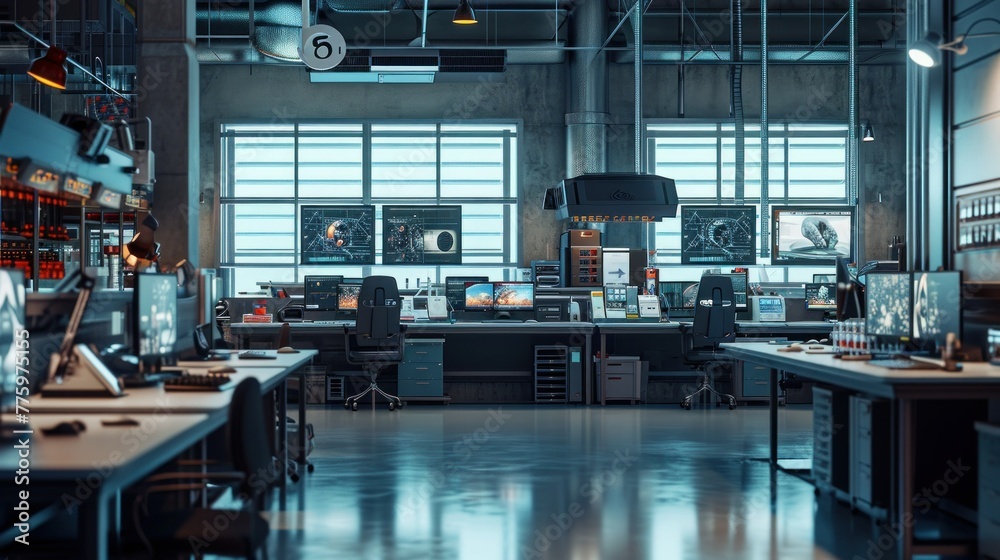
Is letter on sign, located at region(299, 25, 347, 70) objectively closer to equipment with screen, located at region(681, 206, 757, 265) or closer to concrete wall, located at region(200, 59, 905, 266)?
concrete wall, located at region(200, 59, 905, 266)

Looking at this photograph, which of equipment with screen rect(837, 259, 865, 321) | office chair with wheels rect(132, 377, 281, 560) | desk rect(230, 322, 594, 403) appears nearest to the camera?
office chair with wheels rect(132, 377, 281, 560)

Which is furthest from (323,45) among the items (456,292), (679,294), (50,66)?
(679,294)

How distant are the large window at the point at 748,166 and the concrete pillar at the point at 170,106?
8503 millimetres

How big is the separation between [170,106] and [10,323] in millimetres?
5055

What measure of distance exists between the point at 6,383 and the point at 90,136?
2476mm

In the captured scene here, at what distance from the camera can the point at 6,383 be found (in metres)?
2.77

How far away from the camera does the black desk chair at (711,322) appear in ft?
31.5

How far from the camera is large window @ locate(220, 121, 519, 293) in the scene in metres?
14.5

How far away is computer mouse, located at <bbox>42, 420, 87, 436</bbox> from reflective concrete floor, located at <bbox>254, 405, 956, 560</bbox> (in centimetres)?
162

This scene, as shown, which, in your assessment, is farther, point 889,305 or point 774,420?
point 774,420

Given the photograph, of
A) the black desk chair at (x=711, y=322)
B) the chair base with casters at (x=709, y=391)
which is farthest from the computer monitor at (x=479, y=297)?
the chair base with casters at (x=709, y=391)

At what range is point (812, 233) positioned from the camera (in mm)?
10938

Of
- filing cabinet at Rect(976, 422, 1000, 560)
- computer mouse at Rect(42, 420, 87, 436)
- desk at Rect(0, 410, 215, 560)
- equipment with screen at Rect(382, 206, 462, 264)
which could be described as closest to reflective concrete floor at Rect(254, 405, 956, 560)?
filing cabinet at Rect(976, 422, 1000, 560)

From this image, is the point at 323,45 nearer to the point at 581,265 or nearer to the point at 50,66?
the point at 50,66
